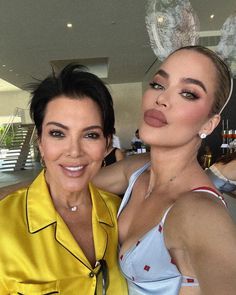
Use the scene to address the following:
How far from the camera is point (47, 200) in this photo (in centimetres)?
112

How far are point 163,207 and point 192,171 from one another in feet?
0.60

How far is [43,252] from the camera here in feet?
3.28

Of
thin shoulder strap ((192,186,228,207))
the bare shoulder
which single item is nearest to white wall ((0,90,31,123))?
the bare shoulder

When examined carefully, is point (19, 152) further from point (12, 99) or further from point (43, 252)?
point (43, 252)

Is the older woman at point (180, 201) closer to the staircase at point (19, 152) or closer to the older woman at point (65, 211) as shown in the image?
the older woman at point (65, 211)

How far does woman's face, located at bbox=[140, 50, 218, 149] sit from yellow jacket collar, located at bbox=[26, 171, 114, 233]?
0.34 meters

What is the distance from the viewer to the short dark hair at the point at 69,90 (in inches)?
45.1

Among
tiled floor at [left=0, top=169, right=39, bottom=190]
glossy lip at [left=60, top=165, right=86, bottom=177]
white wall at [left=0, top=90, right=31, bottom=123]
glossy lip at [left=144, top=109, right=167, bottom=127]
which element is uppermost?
white wall at [left=0, top=90, right=31, bottom=123]

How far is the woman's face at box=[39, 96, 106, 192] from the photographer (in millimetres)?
1104

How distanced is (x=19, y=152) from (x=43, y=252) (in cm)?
1314

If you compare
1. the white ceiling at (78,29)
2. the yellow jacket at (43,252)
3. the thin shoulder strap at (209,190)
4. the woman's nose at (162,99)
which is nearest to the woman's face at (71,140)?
the yellow jacket at (43,252)

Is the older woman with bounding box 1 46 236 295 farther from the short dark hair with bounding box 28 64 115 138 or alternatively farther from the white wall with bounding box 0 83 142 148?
the white wall with bounding box 0 83 142 148

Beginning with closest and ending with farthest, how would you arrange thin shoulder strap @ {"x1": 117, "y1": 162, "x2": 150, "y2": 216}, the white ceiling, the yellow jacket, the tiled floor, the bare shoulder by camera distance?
the yellow jacket < thin shoulder strap @ {"x1": 117, "y1": 162, "x2": 150, "y2": 216} < the bare shoulder < the white ceiling < the tiled floor

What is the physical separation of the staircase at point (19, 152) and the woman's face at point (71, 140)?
1151cm
